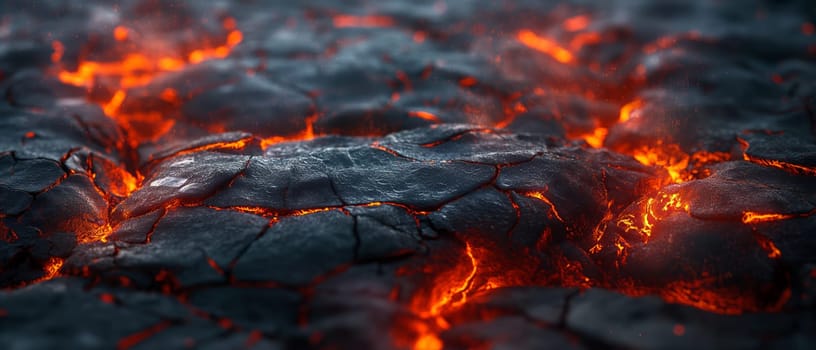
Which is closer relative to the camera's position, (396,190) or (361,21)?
(396,190)

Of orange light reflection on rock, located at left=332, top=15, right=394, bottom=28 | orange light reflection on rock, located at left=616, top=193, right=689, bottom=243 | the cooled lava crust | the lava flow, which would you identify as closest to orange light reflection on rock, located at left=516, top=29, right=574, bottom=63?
the cooled lava crust

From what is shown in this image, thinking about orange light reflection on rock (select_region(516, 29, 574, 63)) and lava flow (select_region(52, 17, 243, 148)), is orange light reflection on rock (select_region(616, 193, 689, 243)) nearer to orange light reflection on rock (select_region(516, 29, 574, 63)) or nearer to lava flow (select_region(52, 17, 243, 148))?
orange light reflection on rock (select_region(516, 29, 574, 63))

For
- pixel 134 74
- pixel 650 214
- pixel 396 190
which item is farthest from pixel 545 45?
pixel 134 74

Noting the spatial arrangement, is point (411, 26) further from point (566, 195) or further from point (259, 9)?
point (566, 195)

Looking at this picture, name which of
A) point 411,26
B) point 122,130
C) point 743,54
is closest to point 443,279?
point 122,130

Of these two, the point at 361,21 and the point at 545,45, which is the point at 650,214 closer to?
the point at 545,45

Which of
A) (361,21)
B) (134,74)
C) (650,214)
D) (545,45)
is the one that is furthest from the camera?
(361,21)

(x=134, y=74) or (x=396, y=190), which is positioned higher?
(x=134, y=74)

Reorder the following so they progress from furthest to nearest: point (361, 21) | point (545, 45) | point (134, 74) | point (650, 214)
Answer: point (361, 21)
point (545, 45)
point (134, 74)
point (650, 214)
